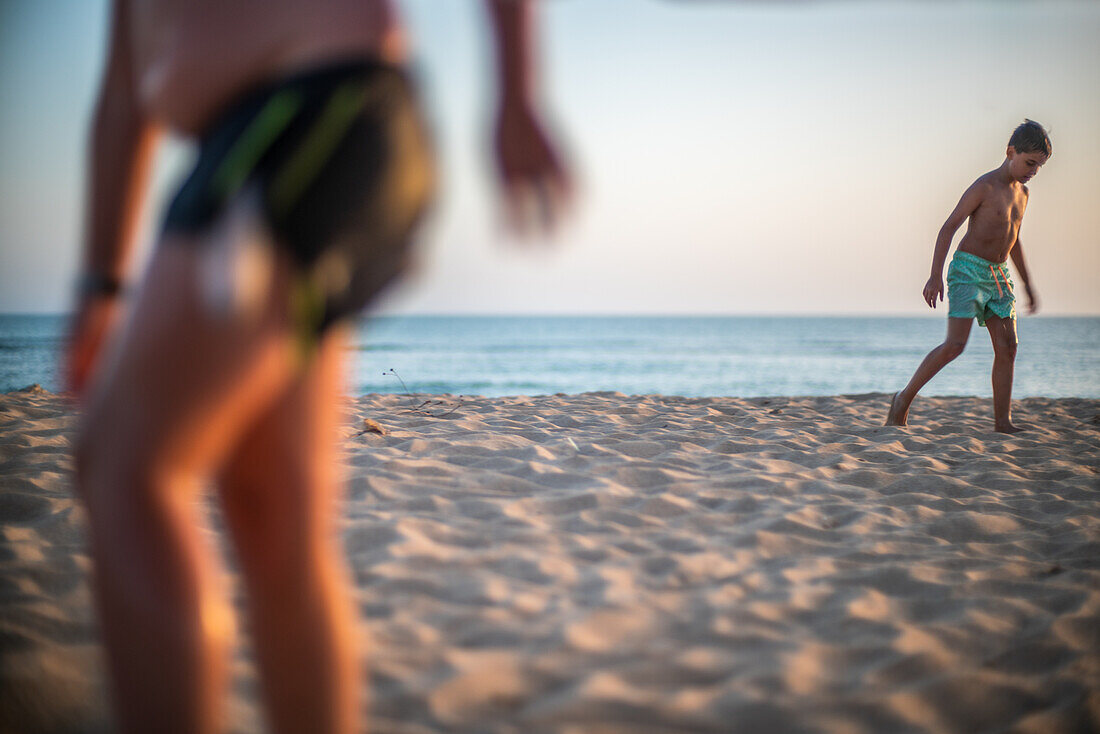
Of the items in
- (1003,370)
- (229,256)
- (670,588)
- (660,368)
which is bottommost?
(660,368)

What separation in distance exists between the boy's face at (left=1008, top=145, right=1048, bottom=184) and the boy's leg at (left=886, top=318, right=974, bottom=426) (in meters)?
0.95

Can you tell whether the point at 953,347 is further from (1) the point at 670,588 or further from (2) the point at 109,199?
(2) the point at 109,199

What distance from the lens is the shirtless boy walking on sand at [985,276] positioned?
15.3ft

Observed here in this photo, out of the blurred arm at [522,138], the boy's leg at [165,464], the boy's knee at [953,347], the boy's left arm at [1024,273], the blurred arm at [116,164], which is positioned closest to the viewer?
the boy's leg at [165,464]

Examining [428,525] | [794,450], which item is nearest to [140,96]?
[428,525]

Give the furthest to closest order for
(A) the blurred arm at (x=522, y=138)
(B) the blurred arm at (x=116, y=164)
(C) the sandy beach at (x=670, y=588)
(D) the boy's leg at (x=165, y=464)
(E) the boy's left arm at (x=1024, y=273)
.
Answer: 1. (E) the boy's left arm at (x=1024, y=273)
2. (C) the sandy beach at (x=670, y=588)
3. (B) the blurred arm at (x=116, y=164)
4. (A) the blurred arm at (x=522, y=138)
5. (D) the boy's leg at (x=165, y=464)

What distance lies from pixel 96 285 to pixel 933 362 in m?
4.71

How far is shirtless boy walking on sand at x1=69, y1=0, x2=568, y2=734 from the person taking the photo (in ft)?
2.45

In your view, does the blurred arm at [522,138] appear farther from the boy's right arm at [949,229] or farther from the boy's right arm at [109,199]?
the boy's right arm at [949,229]

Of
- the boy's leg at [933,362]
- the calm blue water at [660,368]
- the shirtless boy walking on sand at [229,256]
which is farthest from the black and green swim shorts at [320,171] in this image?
the calm blue water at [660,368]

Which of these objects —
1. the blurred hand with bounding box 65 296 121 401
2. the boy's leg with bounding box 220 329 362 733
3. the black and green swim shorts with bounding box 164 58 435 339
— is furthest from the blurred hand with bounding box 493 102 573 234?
the blurred hand with bounding box 65 296 121 401

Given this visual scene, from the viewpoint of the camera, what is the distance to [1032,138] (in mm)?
4531

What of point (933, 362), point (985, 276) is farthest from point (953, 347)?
point (985, 276)

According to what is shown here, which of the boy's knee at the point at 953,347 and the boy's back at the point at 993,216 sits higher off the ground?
the boy's back at the point at 993,216
